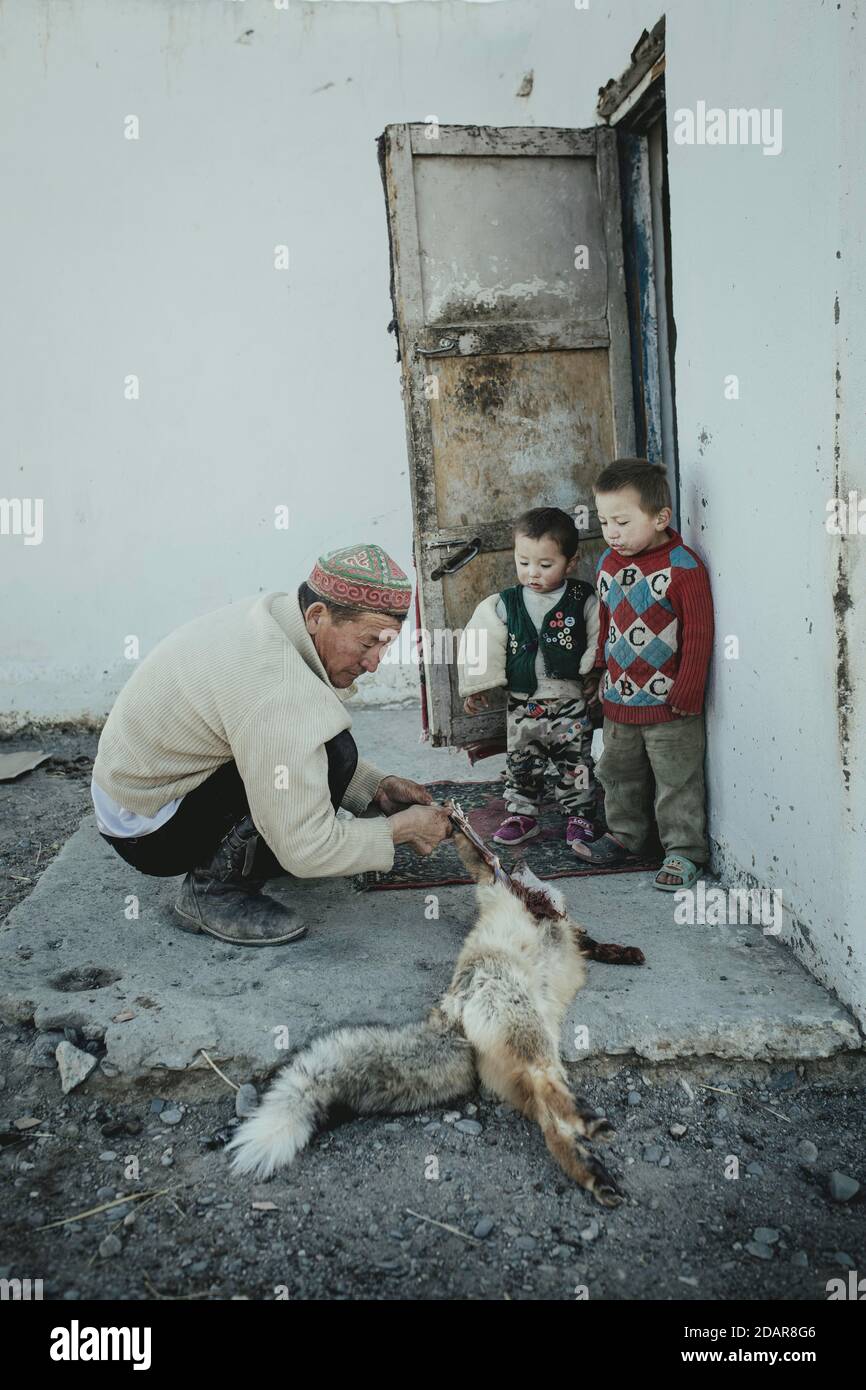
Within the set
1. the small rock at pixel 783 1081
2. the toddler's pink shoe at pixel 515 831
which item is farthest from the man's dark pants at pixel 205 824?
the small rock at pixel 783 1081

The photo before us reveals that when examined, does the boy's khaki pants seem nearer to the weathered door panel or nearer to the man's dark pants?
the weathered door panel

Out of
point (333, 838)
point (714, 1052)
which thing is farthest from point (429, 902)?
point (714, 1052)

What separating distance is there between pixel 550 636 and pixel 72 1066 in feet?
7.98

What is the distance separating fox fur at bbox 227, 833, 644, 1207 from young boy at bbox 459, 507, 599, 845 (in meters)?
1.43

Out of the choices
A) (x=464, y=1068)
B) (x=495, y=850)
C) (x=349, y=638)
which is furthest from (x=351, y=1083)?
(x=495, y=850)

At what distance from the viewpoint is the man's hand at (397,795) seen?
3.61m

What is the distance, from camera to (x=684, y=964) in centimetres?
310

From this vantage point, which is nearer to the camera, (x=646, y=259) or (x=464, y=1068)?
(x=464, y=1068)

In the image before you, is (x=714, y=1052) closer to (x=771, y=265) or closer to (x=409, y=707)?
(x=771, y=265)

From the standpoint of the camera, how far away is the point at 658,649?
12.0ft

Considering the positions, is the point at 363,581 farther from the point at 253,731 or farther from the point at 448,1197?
the point at 448,1197

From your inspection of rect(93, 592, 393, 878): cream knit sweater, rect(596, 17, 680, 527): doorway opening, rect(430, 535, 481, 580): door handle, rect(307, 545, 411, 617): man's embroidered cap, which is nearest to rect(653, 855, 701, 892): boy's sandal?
rect(93, 592, 393, 878): cream knit sweater
